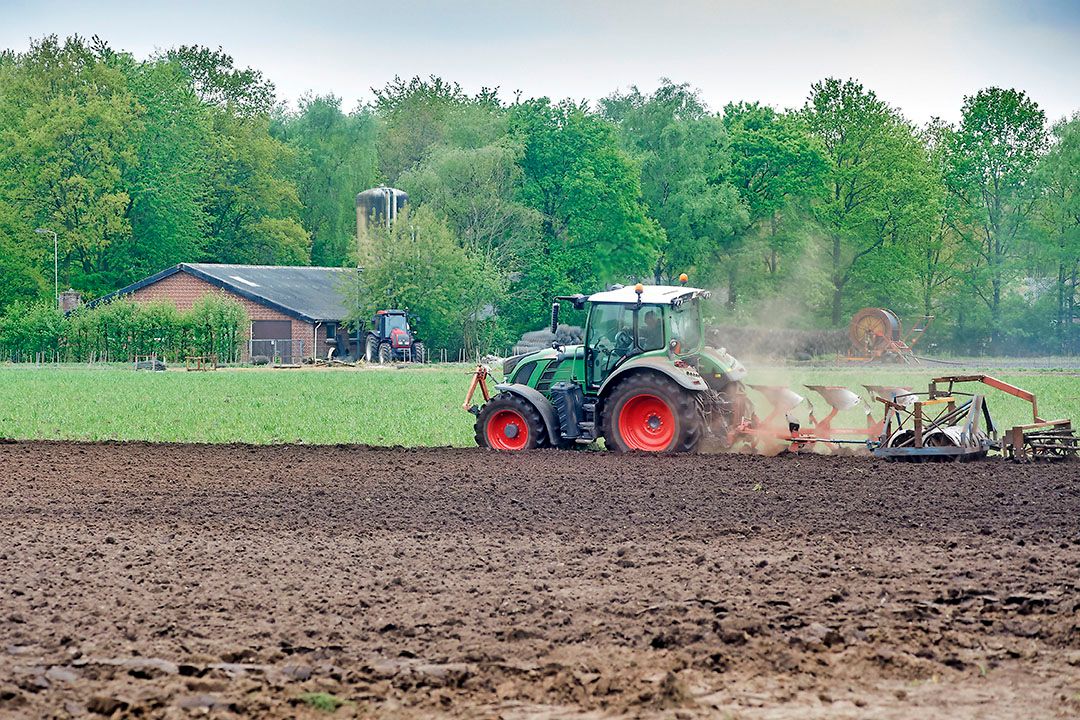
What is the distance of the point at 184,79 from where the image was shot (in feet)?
286

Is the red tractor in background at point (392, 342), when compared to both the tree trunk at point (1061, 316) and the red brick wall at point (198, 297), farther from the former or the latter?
the tree trunk at point (1061, 316)

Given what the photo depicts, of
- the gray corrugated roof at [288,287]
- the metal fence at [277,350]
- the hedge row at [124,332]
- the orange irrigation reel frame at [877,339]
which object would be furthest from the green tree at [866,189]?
the hedge row at [124,332]

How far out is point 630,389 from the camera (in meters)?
17.1

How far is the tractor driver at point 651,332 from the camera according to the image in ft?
57.4

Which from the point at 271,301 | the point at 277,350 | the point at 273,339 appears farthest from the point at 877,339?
the point at 271,301

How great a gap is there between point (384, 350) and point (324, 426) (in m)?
37.2

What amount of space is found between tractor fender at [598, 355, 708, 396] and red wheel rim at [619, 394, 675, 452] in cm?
35

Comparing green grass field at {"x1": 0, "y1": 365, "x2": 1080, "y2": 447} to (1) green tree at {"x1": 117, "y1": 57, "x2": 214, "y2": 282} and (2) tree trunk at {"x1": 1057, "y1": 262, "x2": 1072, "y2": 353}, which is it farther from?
(1) green tree at {"x1": 117, "y1": 57, "x2": 214, "y2": 282}

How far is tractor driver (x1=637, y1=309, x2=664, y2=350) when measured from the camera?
17.5 metres

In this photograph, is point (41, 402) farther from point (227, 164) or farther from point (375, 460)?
point (227, 164)

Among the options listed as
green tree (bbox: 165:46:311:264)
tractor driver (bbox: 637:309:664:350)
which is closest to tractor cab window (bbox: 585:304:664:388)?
tractor driver (bbox: 637:309:664:350)

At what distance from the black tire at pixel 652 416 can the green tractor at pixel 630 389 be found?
0.01m

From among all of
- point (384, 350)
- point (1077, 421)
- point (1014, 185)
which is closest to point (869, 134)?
point (1014, 185)

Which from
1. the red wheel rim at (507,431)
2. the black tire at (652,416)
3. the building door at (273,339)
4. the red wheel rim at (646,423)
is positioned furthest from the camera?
the building door at (273,339)
